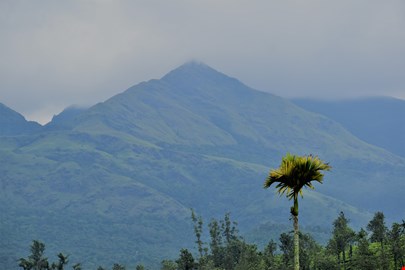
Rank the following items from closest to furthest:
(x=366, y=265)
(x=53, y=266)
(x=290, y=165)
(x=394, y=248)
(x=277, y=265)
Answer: (x=290, y=165)
(x=366, y=265)
(x=394, y=248)
(x=277, y=265)
(x=53, y=266)

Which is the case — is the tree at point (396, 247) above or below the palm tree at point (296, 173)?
above

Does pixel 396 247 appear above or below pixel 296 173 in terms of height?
above

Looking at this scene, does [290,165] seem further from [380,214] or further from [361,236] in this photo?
[380,214]

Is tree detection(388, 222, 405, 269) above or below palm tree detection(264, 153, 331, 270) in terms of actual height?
above

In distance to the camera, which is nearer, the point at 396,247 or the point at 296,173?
the point at 296,173

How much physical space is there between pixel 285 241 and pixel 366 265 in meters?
30.9

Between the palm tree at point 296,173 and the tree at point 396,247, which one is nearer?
the palm tree at point 296,173

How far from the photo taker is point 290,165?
34062 millimetres

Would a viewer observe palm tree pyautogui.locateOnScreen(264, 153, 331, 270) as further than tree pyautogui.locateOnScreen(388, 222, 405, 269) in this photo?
No

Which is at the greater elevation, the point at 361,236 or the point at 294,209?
the point at 361,236

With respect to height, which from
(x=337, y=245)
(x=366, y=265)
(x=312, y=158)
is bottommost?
(x=312, y=158)

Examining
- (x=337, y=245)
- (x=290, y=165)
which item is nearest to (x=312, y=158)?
(x=290, y=165)

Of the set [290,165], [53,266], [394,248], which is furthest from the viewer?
[53,266]

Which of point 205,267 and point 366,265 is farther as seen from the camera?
point 205,267
